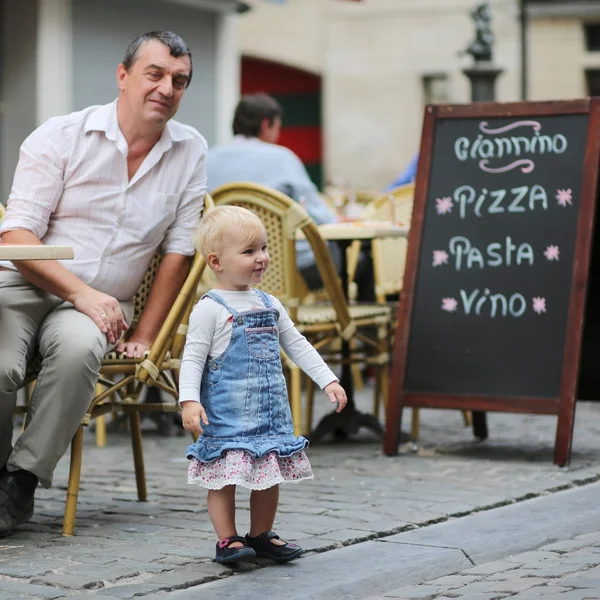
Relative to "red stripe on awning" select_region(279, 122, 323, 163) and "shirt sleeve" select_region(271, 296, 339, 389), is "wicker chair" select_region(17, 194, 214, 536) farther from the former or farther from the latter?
"red stripe on awning" select_region(279, 122, 323, 163)

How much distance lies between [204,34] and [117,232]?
9.51 meters

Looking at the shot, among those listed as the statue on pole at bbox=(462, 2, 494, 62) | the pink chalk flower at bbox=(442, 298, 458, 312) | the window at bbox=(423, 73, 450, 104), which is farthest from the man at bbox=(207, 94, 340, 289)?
the window at bbox=(423, 73, 450, 104)

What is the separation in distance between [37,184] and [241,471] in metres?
1.38

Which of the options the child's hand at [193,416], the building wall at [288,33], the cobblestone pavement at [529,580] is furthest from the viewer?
the building wall at [288,33]

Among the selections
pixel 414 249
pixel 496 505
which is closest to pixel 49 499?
pixel 496 505

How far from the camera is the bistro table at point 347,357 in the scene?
6.82 m

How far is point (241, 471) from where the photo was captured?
4.17 meters

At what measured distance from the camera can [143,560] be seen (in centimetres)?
429

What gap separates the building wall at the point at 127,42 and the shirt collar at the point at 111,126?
7473mm

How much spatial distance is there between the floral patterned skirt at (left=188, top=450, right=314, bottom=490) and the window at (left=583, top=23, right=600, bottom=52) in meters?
20.1

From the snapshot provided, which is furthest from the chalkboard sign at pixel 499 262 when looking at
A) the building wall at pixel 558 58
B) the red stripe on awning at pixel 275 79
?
the red stripe on awning at pixel 275 79

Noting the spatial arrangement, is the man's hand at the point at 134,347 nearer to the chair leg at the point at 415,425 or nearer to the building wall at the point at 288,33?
the chair leg at the point at 415,425

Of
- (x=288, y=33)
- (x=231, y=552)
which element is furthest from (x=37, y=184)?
(x=288, y=33)

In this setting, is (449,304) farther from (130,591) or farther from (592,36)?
(592,36)
